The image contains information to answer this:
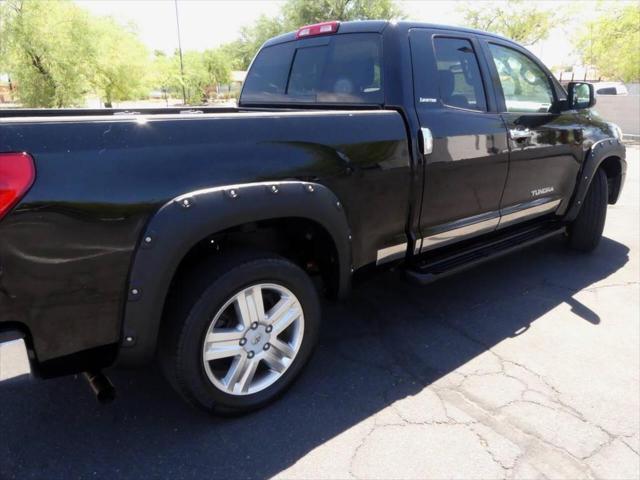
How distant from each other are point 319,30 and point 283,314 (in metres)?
2.06

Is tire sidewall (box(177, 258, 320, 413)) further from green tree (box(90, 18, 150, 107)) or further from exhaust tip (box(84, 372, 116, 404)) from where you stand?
green tree (box(90, 18, 150, 107))

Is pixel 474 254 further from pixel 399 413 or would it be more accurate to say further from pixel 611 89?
pixel 611 89

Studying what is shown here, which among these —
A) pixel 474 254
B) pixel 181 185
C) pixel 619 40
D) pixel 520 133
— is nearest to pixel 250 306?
pixel 181 185

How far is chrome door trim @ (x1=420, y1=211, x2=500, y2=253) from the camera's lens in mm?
3046

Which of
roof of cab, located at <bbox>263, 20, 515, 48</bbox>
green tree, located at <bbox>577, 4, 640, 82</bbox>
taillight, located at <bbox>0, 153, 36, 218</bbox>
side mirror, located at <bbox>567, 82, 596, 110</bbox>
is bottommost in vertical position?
taillight, located at <bbox>0, 153, 36, 218</bbox>

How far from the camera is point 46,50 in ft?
56.9

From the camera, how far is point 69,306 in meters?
1.73

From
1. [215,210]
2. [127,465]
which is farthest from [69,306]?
[127,465]

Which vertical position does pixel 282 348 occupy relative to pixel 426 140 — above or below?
below

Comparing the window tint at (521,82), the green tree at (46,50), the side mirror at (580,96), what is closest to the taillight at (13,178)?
the window tint at (521,82)

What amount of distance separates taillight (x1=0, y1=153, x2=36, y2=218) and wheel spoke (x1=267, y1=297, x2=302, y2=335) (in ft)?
3.81

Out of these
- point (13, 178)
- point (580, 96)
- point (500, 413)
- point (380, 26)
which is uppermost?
point (380, 26)

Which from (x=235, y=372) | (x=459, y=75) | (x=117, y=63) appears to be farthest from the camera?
(x=117, y=63)

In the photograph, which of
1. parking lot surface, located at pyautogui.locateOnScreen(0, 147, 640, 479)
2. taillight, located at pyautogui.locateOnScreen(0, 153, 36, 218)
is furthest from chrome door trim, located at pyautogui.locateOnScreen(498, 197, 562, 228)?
taillight, located at pyautogui.locateOnScreen(0, 153, 36, 218)
